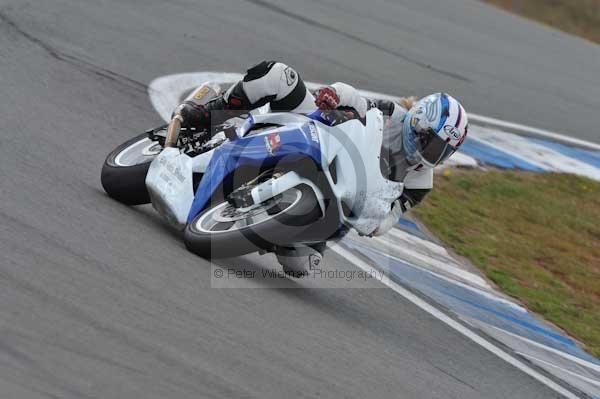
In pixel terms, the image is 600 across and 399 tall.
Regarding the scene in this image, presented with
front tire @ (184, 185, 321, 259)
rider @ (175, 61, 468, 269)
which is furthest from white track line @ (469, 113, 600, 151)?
front tire @ (184, 185, 321, 259)

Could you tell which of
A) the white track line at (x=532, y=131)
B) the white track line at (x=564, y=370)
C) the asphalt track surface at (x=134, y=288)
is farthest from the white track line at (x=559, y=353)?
the white track line at (x=532, y=131)

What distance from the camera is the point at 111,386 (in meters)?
4.20

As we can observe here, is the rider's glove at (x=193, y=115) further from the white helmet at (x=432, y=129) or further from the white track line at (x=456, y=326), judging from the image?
the white track line at (x=456, y=326)

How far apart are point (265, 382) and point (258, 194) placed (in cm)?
169

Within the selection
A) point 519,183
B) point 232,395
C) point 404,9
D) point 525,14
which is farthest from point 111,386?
point 525,14

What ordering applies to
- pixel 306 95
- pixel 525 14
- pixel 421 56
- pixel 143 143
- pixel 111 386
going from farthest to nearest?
pixel 525 14 → pixel 421 56 → pixel 143 143 → pixel 306 95 → pixel 111 386

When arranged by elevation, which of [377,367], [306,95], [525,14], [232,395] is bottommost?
[525,14]

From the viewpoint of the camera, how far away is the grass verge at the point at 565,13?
72.2ft

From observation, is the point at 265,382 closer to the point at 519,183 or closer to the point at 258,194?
the point at 258,194

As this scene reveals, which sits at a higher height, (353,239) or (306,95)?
(306,95)

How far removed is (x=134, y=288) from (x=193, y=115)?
197 centimetres

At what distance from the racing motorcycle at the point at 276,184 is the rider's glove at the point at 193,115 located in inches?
9.0

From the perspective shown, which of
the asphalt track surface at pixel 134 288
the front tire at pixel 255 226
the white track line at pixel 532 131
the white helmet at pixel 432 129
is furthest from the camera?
the white track line at pixel 532 131

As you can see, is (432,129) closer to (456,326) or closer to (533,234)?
(456,326)
